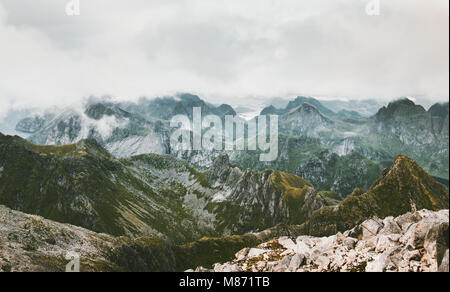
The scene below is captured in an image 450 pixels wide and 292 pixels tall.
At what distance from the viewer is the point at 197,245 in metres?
161

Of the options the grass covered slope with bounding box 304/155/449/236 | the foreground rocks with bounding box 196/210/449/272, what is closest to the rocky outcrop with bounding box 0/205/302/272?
the foreground rocks with bounding box 196/210/449/272

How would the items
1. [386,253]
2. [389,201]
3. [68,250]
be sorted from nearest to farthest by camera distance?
[386,253]
[68,250]
[389,201]

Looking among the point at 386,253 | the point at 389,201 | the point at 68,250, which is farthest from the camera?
the point at 389,201

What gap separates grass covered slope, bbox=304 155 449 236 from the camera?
164m

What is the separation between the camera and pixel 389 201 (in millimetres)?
171000

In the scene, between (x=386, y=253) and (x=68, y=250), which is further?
(x=68, y=250)

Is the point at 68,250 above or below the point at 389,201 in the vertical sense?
above

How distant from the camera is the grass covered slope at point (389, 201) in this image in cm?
16350

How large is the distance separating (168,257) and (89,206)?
299 feet

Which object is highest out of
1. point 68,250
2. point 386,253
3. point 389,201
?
point 386,253

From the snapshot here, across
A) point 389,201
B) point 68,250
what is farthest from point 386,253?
point 389,201

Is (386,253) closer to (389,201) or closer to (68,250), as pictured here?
(68,250)

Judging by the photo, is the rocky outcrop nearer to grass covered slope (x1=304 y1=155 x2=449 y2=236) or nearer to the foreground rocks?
the foreground rocks
